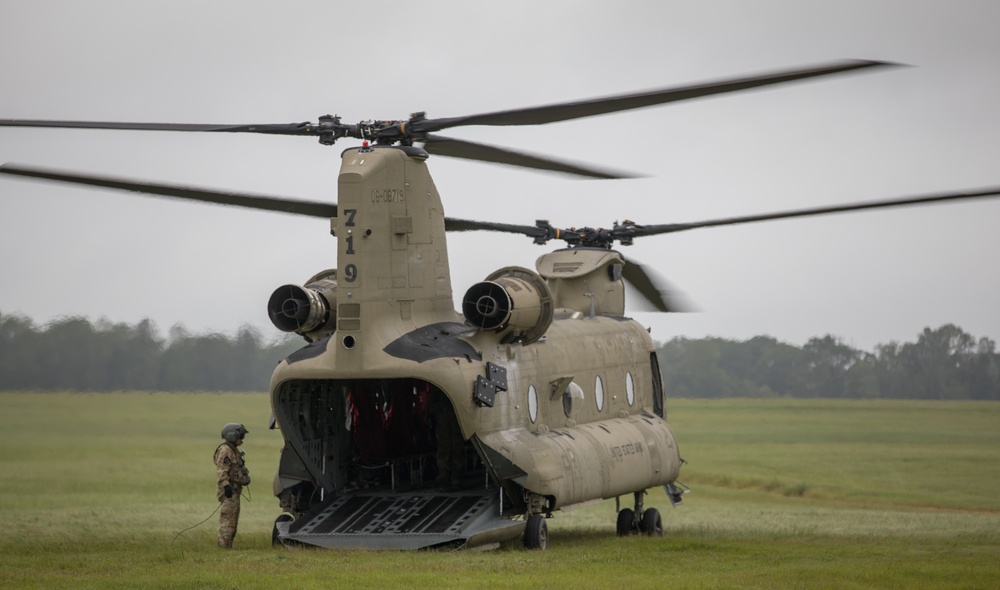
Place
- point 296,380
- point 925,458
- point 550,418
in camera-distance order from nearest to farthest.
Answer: point 296,380
point 550,418
point 925,458

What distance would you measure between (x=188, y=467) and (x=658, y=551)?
17075 millimetres

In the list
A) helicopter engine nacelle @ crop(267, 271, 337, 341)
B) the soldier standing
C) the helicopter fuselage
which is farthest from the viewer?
helicopter engine nacelle @ crop(267, 271, 337, 341)

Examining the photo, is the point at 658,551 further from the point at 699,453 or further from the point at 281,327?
the point at 699,453

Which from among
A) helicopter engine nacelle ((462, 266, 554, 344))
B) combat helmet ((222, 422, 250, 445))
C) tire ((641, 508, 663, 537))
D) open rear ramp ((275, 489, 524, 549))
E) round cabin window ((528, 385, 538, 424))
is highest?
helicopter engine nacelle ((462, 266, 554, 344))

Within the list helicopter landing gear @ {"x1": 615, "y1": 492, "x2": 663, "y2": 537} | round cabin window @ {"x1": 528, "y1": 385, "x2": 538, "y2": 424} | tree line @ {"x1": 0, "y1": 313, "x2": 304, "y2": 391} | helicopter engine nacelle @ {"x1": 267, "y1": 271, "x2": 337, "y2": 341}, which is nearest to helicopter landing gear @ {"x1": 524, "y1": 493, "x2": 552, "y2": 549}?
round cabin window @ {"x1": 528, "y1": 385, "x2": 538, "y2": 424}

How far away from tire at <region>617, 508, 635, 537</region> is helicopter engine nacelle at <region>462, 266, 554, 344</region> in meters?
4.98

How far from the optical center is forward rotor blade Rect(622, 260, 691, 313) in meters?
26.0

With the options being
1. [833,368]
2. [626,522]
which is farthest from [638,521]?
[833,368]

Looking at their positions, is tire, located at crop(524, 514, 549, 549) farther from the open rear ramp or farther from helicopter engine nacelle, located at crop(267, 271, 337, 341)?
helicopter engine nacelle, located at crop(267, 271, 337, 341)

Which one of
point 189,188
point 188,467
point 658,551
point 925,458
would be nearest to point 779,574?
point 658,551

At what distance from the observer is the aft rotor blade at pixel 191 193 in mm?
17531

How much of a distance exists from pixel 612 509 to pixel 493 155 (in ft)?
56.1

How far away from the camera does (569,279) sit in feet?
79.6

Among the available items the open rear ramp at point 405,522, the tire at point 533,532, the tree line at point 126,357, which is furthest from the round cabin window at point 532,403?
the tree line at point 126,357
